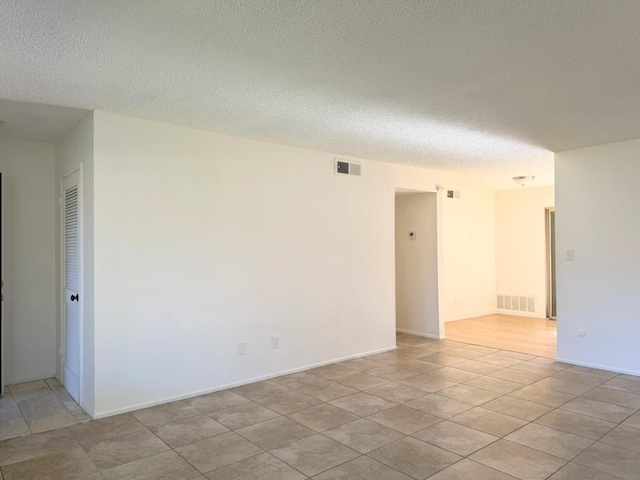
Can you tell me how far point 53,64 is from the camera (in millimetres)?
2678

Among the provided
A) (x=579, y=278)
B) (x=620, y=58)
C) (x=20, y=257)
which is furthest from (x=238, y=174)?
(x=579, y=278)

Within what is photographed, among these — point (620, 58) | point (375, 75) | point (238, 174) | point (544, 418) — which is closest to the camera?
point (620, 58)

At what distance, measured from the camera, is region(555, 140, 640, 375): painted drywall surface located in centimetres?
474

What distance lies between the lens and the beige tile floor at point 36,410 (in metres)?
3.44

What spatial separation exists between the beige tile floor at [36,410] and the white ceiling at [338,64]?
2.52 metres

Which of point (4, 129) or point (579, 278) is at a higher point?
point (4, 129)

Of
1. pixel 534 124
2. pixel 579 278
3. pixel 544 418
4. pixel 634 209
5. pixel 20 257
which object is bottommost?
pixel 544 418

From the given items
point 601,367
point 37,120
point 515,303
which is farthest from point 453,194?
point 37,120

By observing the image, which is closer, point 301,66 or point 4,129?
point 301,66

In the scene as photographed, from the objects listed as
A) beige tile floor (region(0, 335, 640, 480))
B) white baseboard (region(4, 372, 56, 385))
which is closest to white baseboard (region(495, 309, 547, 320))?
beige tile floor (region(0, 335, 640, 480))

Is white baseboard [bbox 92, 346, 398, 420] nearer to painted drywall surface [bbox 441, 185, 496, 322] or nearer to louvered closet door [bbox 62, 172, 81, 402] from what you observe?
louvered closet door [bbox 62, 172, 81, 402]

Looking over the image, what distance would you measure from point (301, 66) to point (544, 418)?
3255 millimetres

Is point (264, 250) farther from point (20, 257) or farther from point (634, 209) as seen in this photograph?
point (634, 209)

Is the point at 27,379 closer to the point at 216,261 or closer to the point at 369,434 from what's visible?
the point at 216,261
